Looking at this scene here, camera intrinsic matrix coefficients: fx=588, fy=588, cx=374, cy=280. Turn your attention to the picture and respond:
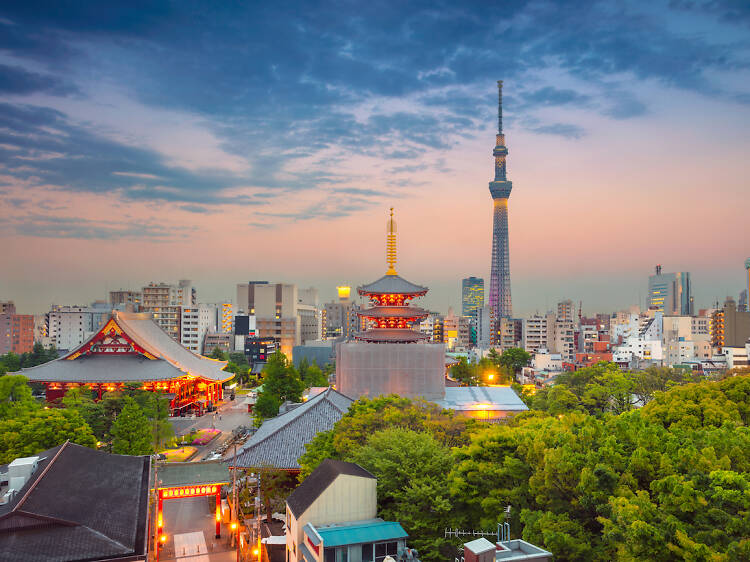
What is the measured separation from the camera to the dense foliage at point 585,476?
11.9 metres

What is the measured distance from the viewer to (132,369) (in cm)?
5172

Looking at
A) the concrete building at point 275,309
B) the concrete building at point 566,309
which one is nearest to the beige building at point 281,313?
the concrete building at point 275,309

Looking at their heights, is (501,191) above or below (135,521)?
above

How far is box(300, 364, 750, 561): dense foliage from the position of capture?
11.9 meters

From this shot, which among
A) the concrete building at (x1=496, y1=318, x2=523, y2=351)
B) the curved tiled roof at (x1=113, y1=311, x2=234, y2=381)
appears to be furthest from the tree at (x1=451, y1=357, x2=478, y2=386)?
the concrete building at (x1=496, y1=318, x2=523, y2=351)

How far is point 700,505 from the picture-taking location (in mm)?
12016

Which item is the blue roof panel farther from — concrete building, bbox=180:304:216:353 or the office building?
concrete building, bbox=180:304:216:353

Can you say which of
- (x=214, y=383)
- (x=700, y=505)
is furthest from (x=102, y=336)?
(x=700, y=505)

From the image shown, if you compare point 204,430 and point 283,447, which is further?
point 204,430

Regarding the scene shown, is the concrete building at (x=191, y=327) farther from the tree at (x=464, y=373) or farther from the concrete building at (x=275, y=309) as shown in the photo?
the tree at (x=464, y=373)

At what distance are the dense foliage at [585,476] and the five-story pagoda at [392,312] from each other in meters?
14.5

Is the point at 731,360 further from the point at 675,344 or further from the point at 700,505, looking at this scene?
the point at 700,505

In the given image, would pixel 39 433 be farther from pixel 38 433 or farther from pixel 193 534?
pixel 193 534

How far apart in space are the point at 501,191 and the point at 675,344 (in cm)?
6238
